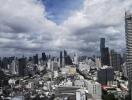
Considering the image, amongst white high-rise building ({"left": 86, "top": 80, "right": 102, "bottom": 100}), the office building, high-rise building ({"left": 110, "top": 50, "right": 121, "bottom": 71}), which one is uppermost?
high-rise building ({"left": 110, "top": 50, "right": 121, "bottom": 71})

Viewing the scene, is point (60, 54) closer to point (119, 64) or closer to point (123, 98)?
point (119, 64)

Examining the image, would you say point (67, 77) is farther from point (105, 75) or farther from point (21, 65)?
point (21, 65)

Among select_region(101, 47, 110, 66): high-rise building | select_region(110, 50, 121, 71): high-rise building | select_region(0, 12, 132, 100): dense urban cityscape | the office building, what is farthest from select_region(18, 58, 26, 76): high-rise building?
the office building

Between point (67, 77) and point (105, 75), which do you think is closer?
point (105, 75)

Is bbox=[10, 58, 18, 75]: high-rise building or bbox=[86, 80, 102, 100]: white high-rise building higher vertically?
bbox=[10, 58, 18, 75]: high-rise building

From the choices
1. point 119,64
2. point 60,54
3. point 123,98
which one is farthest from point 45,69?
point 123,98

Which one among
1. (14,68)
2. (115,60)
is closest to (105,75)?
(115,60)

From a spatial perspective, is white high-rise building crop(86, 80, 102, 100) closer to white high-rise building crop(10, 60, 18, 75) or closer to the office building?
the office building

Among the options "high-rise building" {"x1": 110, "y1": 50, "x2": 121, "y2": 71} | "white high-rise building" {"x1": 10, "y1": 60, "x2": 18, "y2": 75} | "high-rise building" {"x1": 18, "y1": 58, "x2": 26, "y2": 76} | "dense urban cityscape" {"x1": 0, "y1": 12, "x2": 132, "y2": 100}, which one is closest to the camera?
"dense urban cityscape" {"x1": 0, "y1": 12, "x2": 132, "y2": 100}

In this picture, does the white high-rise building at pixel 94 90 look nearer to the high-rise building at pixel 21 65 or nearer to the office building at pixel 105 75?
the office building at pixel 105 75

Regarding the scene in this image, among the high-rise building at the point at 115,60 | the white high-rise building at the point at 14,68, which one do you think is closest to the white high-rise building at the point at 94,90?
the high-rise building at the point at 115,60
